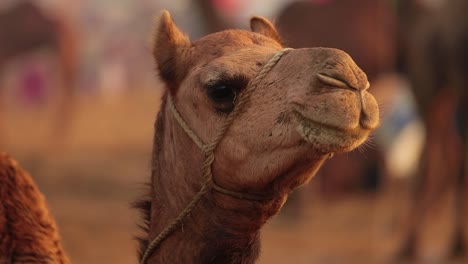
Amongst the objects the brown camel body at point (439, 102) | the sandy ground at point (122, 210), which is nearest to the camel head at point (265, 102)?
the sandy ground at point (122, 210)

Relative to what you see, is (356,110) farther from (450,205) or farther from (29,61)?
(29,61)

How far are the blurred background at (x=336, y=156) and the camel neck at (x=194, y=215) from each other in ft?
1.39

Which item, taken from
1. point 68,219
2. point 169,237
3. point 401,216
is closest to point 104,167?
point 68,219

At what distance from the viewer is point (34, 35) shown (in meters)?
16.3

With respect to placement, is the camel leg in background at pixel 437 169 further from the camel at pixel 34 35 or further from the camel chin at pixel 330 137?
the camel at pixel 34 35

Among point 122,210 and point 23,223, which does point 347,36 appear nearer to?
point 122,210

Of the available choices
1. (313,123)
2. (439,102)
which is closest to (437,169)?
(439,102)

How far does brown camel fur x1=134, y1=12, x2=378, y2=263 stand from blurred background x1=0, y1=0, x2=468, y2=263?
309mm

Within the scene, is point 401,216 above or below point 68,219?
below

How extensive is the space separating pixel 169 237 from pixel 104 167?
11.2 metres

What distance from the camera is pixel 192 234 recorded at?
3.62 m

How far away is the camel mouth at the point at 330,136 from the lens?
3209mm

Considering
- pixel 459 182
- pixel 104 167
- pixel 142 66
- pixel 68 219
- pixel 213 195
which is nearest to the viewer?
pixel 213 195

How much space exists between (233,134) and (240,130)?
0.04 meters
